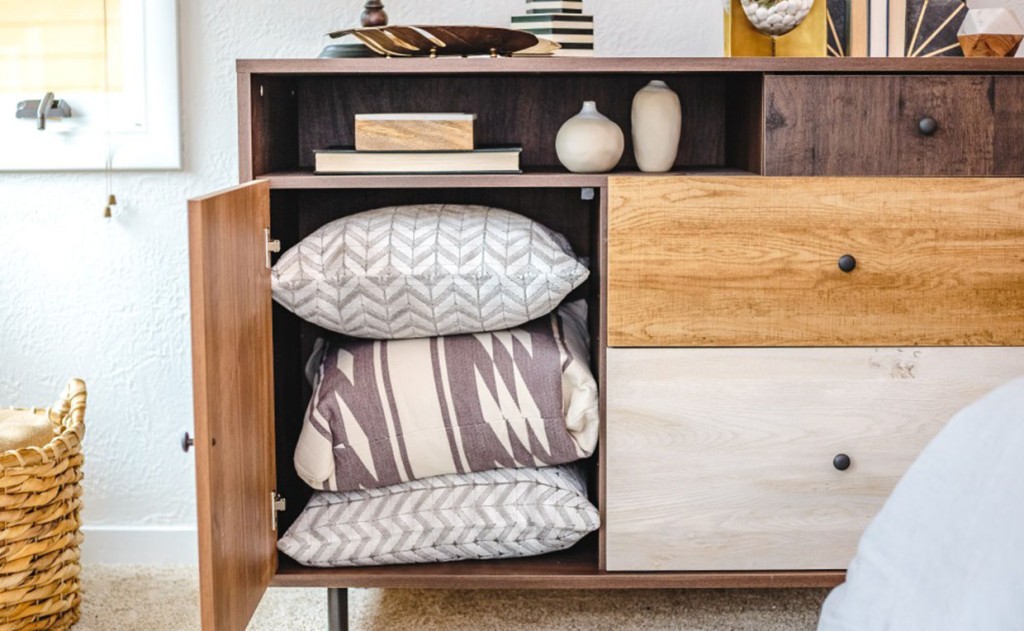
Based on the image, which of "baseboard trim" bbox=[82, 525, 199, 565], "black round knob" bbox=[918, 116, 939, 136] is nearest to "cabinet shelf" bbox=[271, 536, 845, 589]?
"baseboard trim" bbox=[82, 525, 199, 565]

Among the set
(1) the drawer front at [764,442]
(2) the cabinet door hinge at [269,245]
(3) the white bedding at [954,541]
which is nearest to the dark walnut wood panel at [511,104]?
(2) the cabinet door hinge at [269,245]

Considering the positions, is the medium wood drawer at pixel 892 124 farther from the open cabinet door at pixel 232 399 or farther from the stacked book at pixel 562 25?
the open cabinet door at pixel 232 399

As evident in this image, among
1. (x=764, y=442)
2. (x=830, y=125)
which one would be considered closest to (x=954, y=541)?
(x=764, y=442)

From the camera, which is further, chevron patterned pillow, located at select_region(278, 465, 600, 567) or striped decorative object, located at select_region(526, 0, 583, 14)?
striped decorative object, located at select_region(526, 0, 583, 14)

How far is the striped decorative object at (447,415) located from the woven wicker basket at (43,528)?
35 centimetres

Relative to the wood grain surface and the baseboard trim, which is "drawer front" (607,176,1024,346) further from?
the baseboard trim

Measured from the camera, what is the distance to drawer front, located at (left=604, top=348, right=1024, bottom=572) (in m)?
1.52

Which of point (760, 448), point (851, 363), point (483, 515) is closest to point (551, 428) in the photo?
point (483, 515)

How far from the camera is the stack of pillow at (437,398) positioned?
1.51 meters

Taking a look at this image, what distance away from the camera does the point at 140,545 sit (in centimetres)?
200

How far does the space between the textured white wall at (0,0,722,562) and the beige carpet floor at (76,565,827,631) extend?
20 centimetres

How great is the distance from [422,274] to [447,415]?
7.9 inches

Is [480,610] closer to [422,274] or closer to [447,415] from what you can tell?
[447,415]

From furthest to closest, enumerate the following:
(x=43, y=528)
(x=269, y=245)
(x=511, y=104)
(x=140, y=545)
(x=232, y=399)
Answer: (x=140, y=545) → (x=511, y=104) → (x=43, y=528) → (x=269, y=245) → (x=232, y=399)
